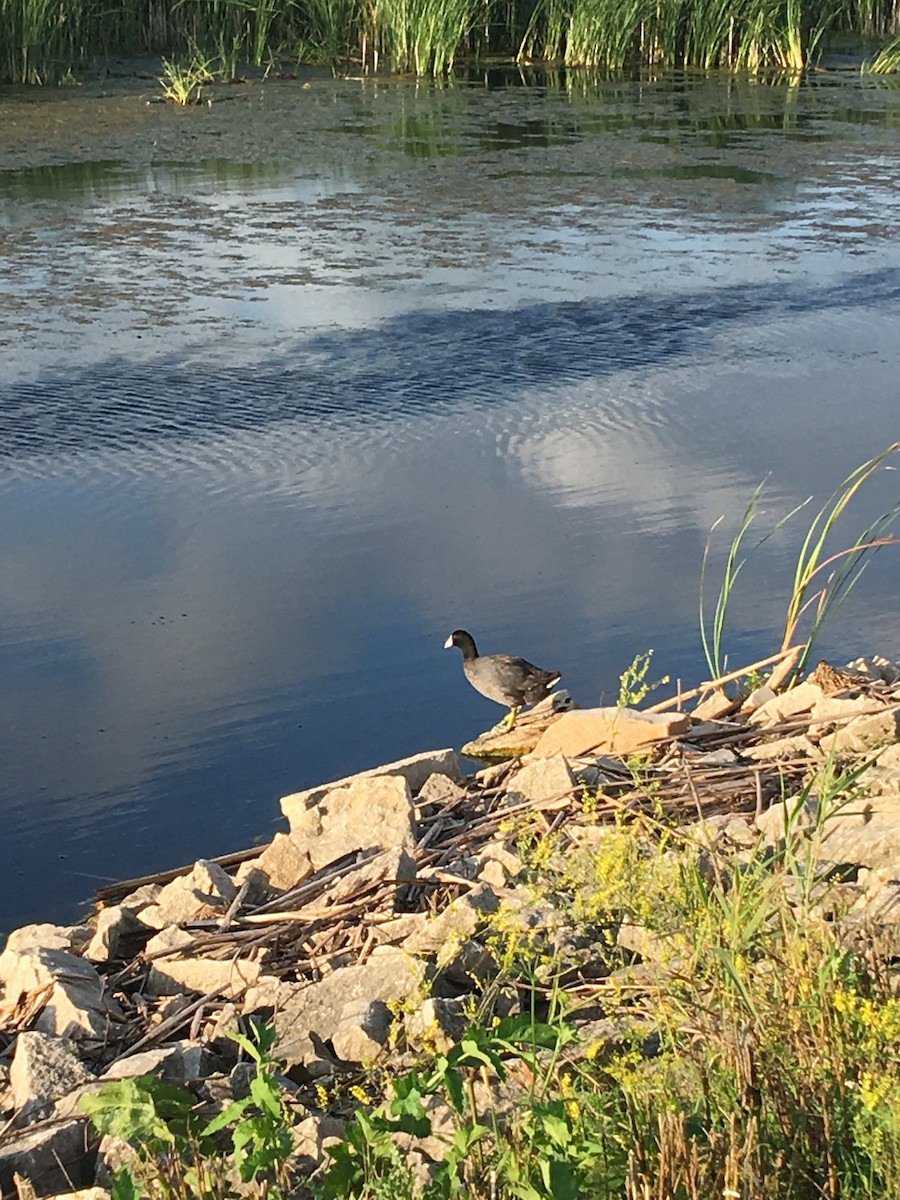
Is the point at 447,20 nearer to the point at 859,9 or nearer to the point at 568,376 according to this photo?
the point at 859,9

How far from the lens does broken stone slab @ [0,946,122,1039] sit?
11.0ft

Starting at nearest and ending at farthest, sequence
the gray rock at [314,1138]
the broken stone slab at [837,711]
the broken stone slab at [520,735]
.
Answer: the gray rock at [314,1138] → the broken stone slab at [837,711] → the broken stone slab at [520,735]

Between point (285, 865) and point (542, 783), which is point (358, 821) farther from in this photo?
point (542, 783)

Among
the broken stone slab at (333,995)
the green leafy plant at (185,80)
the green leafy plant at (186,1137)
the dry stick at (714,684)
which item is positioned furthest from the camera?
the green leafy plant at (185,80)

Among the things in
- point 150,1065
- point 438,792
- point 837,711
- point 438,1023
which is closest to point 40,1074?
point 150,1065

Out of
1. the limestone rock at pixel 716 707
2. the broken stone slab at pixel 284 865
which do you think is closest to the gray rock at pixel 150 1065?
the broken stone slab at pixel 284 865

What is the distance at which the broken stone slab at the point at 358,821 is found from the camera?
424cm

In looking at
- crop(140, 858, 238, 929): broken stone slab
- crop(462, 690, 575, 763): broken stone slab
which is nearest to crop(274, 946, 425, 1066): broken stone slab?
crop(140, 858, 238, 929): broken stone slab

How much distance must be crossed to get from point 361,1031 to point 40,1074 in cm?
62

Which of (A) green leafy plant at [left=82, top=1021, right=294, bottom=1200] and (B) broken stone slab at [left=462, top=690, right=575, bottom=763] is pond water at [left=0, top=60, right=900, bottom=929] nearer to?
(B) broken stone slab at [left=462, top=690, right=575, bottom=763]

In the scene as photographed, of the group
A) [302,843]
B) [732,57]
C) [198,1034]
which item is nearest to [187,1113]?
[198,1034]

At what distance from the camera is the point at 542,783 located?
14.7 ft

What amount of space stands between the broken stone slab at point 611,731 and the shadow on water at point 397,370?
149 inches

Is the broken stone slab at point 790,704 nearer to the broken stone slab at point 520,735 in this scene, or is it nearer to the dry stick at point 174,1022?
the broken stone slab at point 520,735
